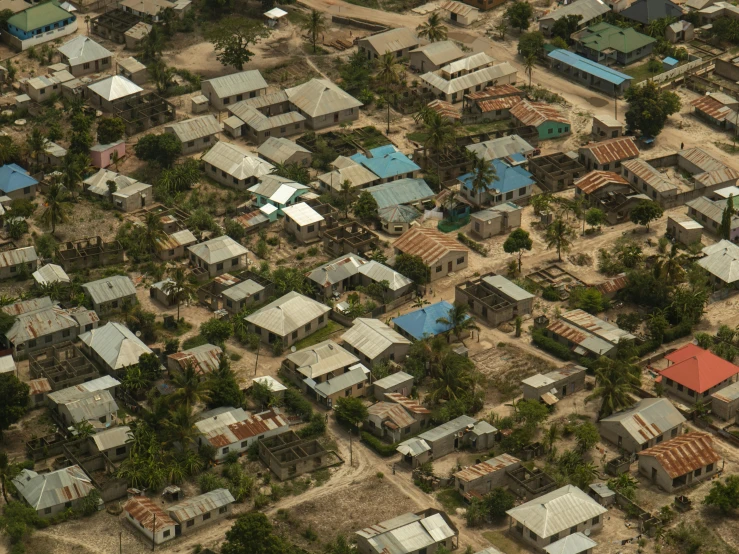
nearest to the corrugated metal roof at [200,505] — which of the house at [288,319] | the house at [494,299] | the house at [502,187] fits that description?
the house at [288,319]

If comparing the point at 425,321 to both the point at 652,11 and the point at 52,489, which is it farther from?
the point at 652,11

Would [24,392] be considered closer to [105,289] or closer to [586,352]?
[105,289]

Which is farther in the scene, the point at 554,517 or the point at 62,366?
the point at 62,366

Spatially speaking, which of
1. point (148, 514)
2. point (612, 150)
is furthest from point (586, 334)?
point (148, 514)

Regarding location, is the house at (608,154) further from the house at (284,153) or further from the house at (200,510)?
the house at (200,510)

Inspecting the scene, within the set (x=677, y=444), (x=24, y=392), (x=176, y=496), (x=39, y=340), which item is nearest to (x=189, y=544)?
(x=176, y=496)

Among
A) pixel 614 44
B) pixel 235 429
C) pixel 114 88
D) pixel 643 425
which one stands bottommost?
pixel 114 88
